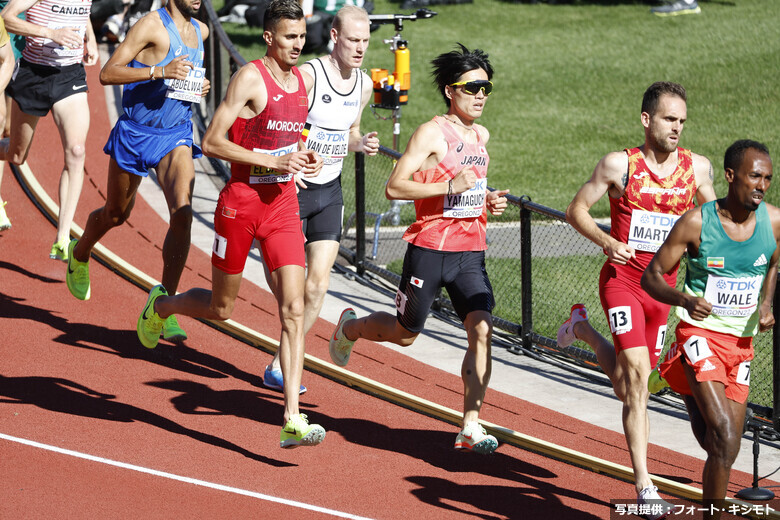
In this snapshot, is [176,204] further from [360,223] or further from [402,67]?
[402,67]

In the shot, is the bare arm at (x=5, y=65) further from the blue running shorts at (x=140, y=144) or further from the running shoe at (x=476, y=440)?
the running shoe at (x=476, y=440)

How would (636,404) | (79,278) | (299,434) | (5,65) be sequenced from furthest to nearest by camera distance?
(5,65) < (79,278) < (299,434) < (636,404)

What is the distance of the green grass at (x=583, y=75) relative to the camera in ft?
57.4

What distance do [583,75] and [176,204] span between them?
15163mm

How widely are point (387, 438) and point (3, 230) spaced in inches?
204

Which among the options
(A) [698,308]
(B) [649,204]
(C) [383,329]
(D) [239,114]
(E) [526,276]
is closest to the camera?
(A) [698,308]

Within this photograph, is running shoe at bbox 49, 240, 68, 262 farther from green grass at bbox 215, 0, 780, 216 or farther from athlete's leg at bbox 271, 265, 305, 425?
green grass at bbox 215, 0, 780, 216

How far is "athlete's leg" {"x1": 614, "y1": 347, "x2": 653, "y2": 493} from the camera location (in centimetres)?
616

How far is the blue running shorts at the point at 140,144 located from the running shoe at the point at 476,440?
2920 millimetres

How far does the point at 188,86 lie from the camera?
823 centimetres

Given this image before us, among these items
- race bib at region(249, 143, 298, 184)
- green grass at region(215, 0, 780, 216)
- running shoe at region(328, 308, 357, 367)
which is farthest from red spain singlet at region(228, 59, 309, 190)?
green grass at region(215, 0, 780, 216)

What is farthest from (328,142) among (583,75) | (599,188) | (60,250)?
(583,75)

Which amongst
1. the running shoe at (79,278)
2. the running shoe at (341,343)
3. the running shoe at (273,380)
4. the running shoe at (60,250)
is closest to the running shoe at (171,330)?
the running shoe at (273,380)

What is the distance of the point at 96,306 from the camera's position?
30.9ft
